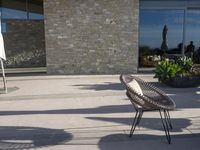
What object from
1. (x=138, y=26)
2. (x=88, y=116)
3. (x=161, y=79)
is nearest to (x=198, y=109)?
(x=88, y=116)

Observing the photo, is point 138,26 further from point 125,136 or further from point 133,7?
point 125,136

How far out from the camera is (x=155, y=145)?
16.5 ft

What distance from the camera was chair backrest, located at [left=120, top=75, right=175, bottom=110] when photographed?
16.3 ft

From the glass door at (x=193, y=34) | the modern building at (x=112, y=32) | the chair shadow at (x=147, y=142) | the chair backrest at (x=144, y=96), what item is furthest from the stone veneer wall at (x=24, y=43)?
the chair shadow at (x=147, y=142)

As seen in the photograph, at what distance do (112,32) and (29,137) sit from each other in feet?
25.7

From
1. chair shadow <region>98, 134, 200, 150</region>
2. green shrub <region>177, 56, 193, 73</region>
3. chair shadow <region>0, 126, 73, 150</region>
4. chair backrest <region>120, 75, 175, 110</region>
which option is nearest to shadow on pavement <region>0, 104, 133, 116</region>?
chair shadow <region>0, 126, 73, 150</region>

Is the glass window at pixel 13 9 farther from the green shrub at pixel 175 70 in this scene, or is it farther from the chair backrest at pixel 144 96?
the chair backrest at pixel 144 96

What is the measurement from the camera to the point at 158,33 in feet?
44.3

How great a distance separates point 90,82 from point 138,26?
10.5ft

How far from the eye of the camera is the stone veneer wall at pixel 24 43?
1541 centimetres

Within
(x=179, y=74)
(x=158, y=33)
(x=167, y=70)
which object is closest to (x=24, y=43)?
(x=158, y=33)

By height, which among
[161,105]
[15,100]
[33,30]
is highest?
[33,30]

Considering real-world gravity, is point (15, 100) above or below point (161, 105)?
below

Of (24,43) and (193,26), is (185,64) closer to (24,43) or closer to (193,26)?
(193,26)
